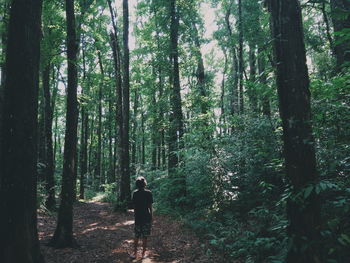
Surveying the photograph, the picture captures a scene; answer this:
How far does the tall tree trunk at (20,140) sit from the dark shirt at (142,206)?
9.70 ft

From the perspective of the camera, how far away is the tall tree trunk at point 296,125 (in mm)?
3559

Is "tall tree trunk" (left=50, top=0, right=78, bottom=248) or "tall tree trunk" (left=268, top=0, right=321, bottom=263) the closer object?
"tall tree trunk" (left=268, top=0, right=321, bottom=263)

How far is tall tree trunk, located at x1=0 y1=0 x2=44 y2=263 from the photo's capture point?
4.21 m

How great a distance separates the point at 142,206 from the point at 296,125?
500 centimetres

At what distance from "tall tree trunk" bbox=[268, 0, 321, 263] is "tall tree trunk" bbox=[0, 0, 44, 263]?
411 cm

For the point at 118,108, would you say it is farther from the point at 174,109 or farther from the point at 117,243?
the point at 117,243

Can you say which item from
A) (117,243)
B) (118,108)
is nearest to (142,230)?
(117,243)

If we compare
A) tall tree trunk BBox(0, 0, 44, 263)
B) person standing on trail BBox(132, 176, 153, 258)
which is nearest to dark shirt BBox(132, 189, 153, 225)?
person standing on trail BBox(132, 176, 153, 258)

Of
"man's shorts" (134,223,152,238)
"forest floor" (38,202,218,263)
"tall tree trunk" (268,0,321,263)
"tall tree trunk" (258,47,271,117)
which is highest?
"tall tree trunk" (258,47,271,117)

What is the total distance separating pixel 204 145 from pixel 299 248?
8.50m

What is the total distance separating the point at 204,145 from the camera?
39.4ft

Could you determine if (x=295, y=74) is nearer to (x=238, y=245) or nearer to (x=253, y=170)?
(x=238, y=245)

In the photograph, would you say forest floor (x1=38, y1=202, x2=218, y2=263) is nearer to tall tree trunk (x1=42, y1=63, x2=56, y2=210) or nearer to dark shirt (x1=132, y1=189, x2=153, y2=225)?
dark shirt (x1=132, y1=189, x2=153, y2=225)

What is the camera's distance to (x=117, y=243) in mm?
8750
